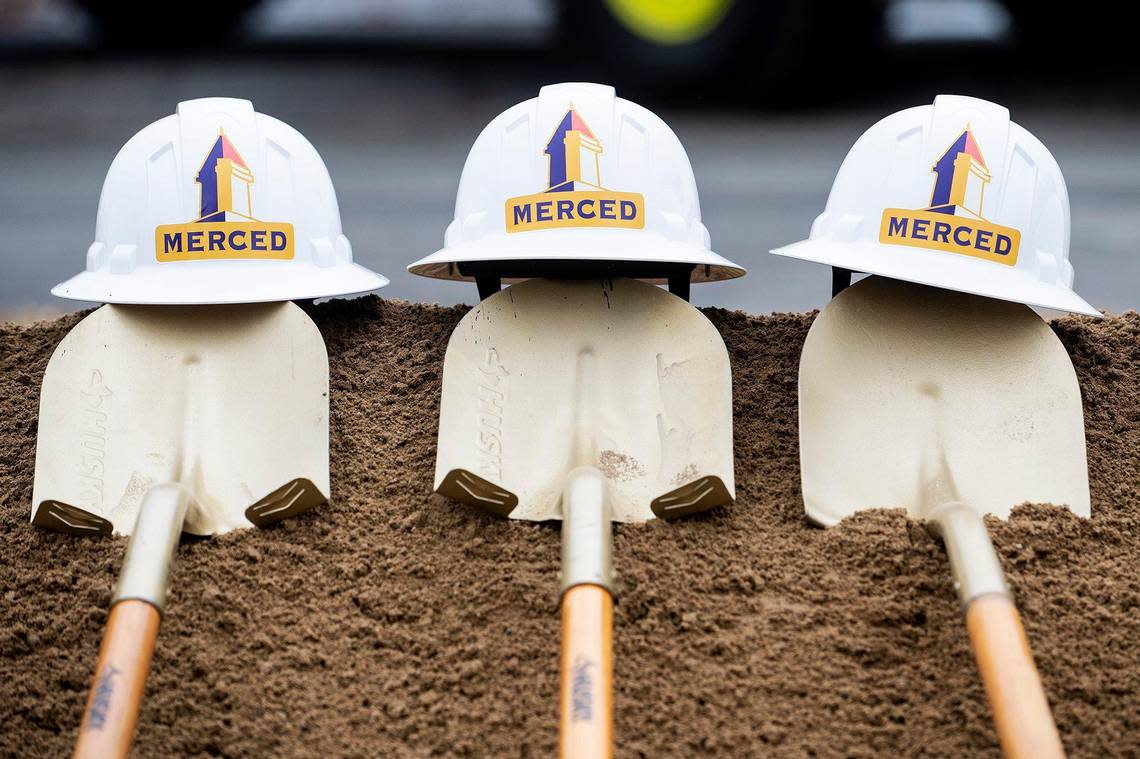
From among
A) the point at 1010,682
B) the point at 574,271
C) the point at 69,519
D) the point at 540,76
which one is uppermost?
the point at 540,76

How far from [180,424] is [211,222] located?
45 centimetres

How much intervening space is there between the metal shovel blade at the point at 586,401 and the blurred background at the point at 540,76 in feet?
4.51

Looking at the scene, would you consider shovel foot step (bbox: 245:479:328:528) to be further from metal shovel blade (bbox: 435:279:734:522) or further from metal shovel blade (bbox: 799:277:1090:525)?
metal shovel blade (bbox: 799:277:1090:525)

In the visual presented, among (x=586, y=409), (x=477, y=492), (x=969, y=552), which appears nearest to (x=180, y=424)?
(x=477, y=492)

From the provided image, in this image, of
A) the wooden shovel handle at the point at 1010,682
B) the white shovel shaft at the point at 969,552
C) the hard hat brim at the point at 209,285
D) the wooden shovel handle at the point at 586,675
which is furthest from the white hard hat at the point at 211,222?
the wooden shovel handle at the point at 1010,682

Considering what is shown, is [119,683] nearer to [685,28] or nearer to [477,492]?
[477,492]

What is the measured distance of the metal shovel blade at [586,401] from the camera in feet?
7.12

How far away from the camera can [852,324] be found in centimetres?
244

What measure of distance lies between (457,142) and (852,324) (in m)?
→ 2.02

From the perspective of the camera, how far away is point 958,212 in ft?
7.46

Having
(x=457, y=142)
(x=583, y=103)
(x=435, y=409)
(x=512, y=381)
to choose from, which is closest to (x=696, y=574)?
(x=512, y=381)

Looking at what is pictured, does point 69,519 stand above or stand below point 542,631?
above

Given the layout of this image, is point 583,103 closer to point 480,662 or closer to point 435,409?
point 435,409

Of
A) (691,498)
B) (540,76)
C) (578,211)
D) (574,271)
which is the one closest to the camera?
(691,498)
